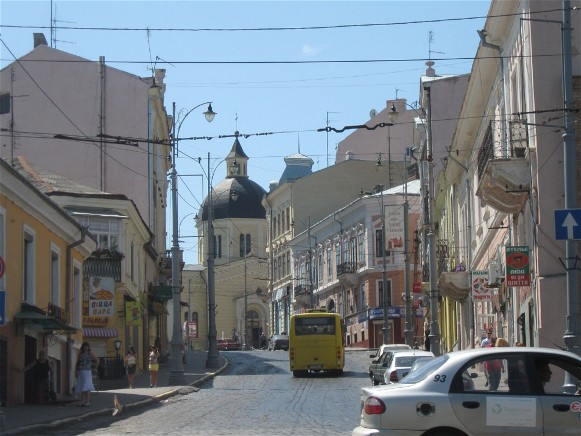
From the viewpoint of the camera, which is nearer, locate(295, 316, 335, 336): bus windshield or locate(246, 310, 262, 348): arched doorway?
locate(295, 316, 335, 336): bus windshield

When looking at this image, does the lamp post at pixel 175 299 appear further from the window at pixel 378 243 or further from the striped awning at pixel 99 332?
the window at pixel 378 243

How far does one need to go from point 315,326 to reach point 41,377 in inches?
849

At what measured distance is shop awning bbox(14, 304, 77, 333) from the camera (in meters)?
27.0

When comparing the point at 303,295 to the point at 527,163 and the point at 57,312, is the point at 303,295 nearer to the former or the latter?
the point at 57,312

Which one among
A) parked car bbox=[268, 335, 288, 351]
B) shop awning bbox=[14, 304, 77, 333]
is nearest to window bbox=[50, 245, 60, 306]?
shop awning bbox=[14, 304, 77, 333]

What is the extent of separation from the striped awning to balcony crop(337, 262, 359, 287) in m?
35.9

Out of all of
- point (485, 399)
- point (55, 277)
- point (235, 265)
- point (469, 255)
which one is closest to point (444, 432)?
point (485, 399)

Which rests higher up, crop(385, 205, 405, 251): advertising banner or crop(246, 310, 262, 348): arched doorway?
crop(385, 205, 405, 251): advertising banner

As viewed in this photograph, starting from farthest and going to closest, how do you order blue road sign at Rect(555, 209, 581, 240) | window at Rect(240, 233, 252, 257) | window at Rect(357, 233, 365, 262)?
window at Rect(240, 233, 252, 257) → window at Rect(357, 233, 365, 262) → blue road sign at Rect(555, 209, 581, 240)

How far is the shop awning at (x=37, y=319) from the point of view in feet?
88.4

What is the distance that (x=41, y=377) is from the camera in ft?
92.2

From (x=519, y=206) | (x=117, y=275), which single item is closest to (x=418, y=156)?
(x=117, y=275)

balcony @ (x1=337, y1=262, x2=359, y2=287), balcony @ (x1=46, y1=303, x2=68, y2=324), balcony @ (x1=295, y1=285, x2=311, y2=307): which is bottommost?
balcony @ (x1=46, y1=303, x2=68, y2=324)

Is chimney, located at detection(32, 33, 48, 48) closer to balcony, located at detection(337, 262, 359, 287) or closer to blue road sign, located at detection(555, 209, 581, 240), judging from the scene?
balcony, located at detection(337, 262, 359, 287)
